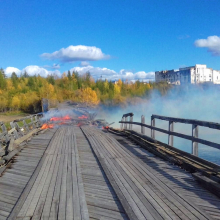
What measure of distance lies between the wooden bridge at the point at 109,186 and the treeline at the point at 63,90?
6956 cm

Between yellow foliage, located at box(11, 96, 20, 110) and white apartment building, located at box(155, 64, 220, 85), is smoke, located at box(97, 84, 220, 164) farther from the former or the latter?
yellow foliage, located at box(11, 96, 20, 110)

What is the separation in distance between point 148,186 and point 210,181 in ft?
3.88

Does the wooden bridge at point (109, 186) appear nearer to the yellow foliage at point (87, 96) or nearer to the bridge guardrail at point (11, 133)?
the bridge guardrail at point (11, 133)

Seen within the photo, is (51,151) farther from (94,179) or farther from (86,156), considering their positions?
(94,179)

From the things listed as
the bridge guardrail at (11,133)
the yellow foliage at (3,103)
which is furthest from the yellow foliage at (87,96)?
the bridge guardrail at (11,133)

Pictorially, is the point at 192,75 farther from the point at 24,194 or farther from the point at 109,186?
the point at 24,194

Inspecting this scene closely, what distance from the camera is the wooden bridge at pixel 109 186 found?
4.09 metres

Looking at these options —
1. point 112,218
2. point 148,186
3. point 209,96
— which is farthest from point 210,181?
point 209,96

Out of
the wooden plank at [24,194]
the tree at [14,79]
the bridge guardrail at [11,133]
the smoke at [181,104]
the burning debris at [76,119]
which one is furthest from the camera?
the tree at [14,79]

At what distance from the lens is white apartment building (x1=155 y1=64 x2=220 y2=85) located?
127 metres

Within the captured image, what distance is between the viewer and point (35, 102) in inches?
3681

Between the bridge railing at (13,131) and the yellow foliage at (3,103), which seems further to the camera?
the yellow foliage at (3,103)

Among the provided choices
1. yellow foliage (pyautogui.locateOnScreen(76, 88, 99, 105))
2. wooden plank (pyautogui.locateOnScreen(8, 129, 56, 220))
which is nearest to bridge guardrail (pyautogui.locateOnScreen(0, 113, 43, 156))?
wooden plank (pyautogui.locateOnScreen(8, 129, 56, 220))

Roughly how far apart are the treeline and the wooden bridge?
69562mm
